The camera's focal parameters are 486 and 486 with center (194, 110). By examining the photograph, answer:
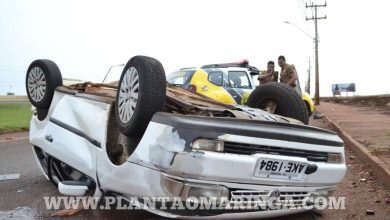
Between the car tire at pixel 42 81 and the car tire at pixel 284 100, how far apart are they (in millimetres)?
2121

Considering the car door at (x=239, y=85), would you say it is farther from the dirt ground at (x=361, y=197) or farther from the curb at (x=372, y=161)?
the dirt ground at (x=361, y=197)

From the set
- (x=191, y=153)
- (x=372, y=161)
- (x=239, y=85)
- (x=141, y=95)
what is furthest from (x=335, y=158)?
(x=239, y=85)

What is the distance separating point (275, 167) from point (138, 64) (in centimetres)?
128

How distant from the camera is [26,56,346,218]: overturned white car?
3186mm

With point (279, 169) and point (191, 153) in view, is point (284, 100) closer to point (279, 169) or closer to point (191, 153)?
point (279, 169)

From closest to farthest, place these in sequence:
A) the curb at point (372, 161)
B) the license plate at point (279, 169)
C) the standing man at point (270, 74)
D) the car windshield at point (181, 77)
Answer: the license plate at point (279, 169), the curb at point (372, 161), the standing man at point (270, 74), the car windshield at point (181, 77)

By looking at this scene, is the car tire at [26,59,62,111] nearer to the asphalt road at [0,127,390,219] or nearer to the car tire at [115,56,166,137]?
the asphalt road at [0,127,390,219]

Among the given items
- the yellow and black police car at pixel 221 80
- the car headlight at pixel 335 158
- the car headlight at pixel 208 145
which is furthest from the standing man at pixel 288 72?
the car headlight at pixel 208 145

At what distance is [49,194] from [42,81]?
119cm

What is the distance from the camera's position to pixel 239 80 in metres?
12.5

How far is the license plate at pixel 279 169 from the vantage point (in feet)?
10.8

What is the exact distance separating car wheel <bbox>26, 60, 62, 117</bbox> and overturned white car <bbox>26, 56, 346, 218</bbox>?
68 centimetres

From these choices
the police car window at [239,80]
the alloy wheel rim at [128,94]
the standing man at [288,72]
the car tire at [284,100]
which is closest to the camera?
the alloy wheel rim at [128,94]

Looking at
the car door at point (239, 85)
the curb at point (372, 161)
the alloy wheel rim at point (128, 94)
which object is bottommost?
the curb at point (372, 161)
